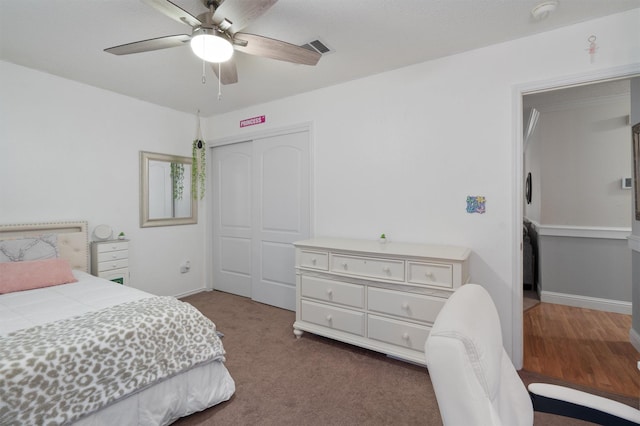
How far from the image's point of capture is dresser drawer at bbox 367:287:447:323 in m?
2.18

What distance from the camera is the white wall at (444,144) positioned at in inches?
86.8

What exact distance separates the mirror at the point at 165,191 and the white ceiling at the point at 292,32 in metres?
1.03

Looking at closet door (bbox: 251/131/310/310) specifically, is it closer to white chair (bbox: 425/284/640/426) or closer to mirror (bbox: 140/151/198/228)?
mirror (bbox: 140/151/198/228)

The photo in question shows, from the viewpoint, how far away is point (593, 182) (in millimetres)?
3562

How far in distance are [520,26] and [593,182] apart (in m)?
2.55

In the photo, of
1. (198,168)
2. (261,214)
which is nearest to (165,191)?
(198,168)

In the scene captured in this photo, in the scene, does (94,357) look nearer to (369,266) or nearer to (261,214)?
(369,266)

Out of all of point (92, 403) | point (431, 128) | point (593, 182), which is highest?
point (431, 128)

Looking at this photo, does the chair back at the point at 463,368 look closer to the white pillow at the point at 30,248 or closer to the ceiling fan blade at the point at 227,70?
the ceiling fan blade at the point at 227,70

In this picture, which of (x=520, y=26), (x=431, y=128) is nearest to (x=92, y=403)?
(x=431, y=128)

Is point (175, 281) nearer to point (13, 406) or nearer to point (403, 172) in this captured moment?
point (13, 406)

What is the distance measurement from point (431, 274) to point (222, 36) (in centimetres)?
207

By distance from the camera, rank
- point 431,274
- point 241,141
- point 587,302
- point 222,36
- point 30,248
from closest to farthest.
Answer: point 222,36, point 431,274, point 30,248, point 587,302, point 241,141

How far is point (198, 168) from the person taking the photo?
4277 millimetres
